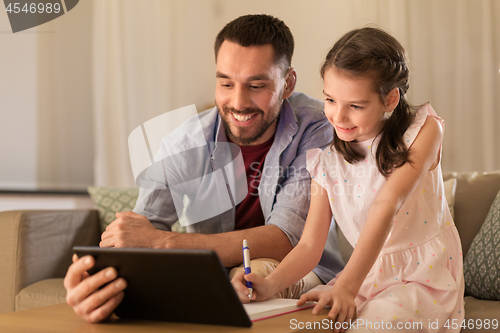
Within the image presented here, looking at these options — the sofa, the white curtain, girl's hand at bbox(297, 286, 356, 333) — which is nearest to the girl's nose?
girl's hand at bbox(297, 286, 356, 333)

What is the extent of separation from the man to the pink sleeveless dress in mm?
253

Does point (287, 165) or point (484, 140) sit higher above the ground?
point (287, 165)

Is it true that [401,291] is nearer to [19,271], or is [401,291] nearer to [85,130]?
[19,271]

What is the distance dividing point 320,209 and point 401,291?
0.26 meters

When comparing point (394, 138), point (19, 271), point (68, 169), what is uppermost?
point (394, 138)

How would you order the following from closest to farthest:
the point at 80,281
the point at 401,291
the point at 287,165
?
1. the point at 80,281
2. the point at 401,291
3. the point at 287,165

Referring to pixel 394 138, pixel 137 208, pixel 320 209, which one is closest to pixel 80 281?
pixel 320 209

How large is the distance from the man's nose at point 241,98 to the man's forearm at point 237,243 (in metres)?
0.40

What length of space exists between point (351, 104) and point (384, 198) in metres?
0.22

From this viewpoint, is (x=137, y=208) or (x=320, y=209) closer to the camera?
(x=320, y=209)

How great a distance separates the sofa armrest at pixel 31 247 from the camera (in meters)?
A: 1.65

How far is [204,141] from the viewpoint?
149 centimetres

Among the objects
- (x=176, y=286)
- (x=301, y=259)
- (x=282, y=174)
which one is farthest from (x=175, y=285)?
(x=282, y=174)

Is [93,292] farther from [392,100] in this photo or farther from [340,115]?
[392,100]
